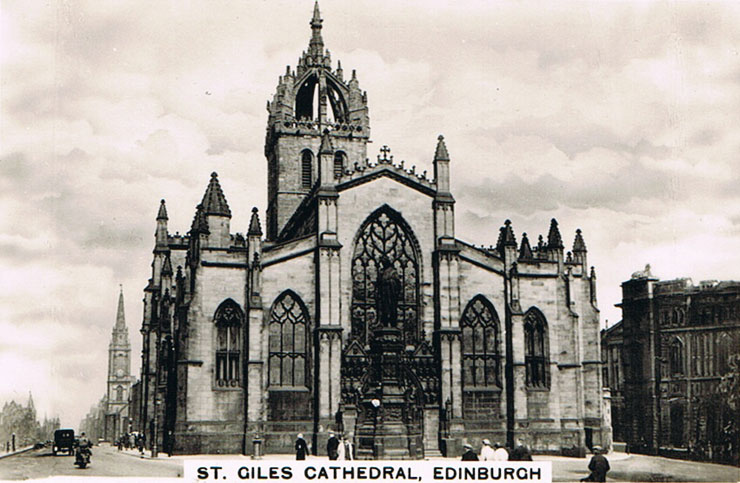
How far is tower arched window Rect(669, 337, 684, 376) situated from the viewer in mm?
55094

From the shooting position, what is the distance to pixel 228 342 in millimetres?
39031

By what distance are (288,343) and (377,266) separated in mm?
5817

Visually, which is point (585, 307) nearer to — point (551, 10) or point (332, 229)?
point (332, 229)

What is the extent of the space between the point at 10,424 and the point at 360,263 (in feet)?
193

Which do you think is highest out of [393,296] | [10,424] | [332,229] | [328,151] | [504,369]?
[328,151]

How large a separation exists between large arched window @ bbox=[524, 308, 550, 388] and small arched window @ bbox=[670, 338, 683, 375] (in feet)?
54.9

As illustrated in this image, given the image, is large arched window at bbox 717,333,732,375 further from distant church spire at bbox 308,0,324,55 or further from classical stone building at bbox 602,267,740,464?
distant church spire at bbox 308,0,324,55

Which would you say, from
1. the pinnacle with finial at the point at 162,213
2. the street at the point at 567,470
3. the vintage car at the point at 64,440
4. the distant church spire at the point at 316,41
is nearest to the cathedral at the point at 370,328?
the street at the point at 567,470

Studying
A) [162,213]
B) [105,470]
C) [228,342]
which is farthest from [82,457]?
[162,213]

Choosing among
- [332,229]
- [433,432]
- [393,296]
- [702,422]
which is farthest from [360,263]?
[702,422]

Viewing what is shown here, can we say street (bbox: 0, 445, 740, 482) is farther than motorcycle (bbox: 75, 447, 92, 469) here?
No

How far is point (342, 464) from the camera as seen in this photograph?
2258 centimetres

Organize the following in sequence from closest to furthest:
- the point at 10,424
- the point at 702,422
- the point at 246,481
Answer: the point at 246,481, the point at 702,422, the point at 10,424

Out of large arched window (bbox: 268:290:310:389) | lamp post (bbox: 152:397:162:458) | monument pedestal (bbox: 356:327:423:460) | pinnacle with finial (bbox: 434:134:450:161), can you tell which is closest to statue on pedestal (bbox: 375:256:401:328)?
monument pedestal (bbox: 356:327:423:460)
